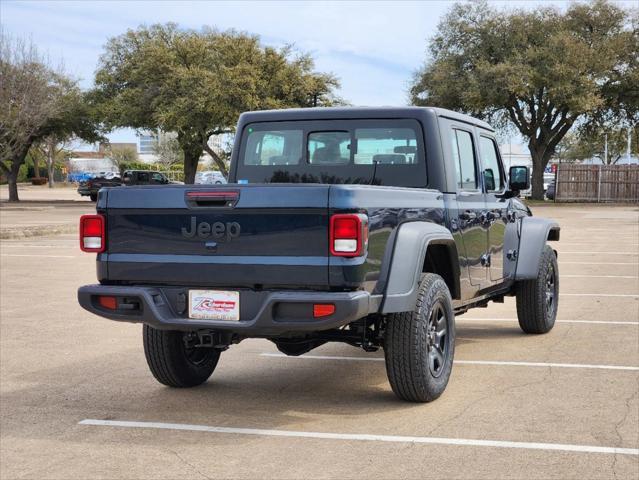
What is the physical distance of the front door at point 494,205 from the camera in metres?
7.54

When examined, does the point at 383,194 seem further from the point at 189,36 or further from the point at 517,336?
the point at 189,36

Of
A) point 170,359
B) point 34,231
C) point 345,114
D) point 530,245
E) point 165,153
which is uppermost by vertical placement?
point 165,153

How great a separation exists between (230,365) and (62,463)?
8.96 feet

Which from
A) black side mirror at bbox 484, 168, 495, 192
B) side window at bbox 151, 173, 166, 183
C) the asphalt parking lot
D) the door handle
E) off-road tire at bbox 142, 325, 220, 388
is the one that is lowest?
the asphalt parking lot

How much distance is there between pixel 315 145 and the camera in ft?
23.3

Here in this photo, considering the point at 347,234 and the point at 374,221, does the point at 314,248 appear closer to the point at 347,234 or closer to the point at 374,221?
the point at 347,234

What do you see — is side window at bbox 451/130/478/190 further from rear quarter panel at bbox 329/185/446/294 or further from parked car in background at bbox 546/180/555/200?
parked car in background at bbox 546/180/555/200

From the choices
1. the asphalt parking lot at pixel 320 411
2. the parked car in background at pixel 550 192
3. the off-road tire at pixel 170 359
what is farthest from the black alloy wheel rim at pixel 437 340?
the parked car in background at pixel 550 192

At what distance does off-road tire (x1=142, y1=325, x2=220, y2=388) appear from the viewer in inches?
251

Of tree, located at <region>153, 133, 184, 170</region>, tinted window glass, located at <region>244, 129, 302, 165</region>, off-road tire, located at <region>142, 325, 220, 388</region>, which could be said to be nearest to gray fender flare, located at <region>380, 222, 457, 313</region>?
tinted window glass, located at <region>244, 129, 302, 165</region>

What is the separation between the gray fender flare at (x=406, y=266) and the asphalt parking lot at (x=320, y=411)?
753mm

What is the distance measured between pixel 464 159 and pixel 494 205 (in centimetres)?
68

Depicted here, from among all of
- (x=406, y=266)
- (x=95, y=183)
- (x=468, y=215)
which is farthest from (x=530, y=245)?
(x=95, y=183)

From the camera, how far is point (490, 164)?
8.02 metres
